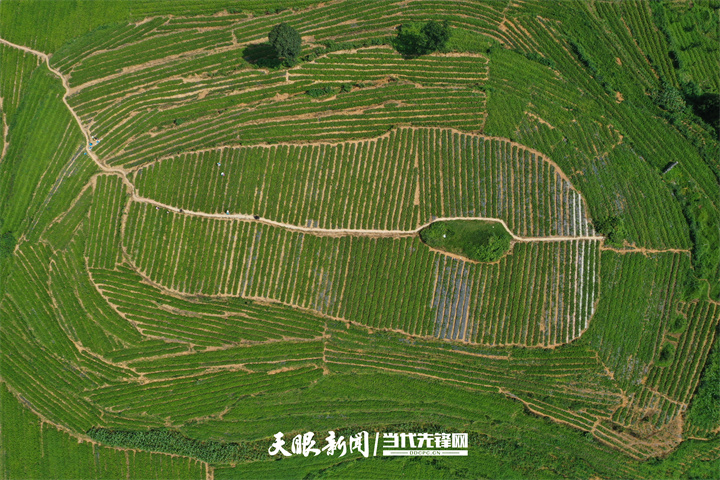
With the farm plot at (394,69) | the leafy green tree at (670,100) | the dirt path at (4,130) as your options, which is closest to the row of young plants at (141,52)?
the dirt path at (4,130)

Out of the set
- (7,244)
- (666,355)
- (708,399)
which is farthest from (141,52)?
(708,399)

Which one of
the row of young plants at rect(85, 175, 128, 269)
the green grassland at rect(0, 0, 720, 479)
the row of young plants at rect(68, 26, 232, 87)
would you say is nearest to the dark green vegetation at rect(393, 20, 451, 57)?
the green grassland at rect(0, 0, 720, 479)

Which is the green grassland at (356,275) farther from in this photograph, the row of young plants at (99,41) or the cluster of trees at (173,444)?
the row of young plants at (99,41)

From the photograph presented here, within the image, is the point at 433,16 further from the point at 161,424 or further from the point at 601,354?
the point at 161,424

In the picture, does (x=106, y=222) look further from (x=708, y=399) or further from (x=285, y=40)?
(x=708, y=399)

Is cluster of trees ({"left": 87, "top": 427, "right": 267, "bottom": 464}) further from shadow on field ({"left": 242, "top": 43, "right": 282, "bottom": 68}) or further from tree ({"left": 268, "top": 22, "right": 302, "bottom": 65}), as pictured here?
tree ({"left": 268, "top": 22, "right": 302, "bottom": 65})

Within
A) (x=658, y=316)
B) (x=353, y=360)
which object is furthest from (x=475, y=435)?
(x=658, y=316)
